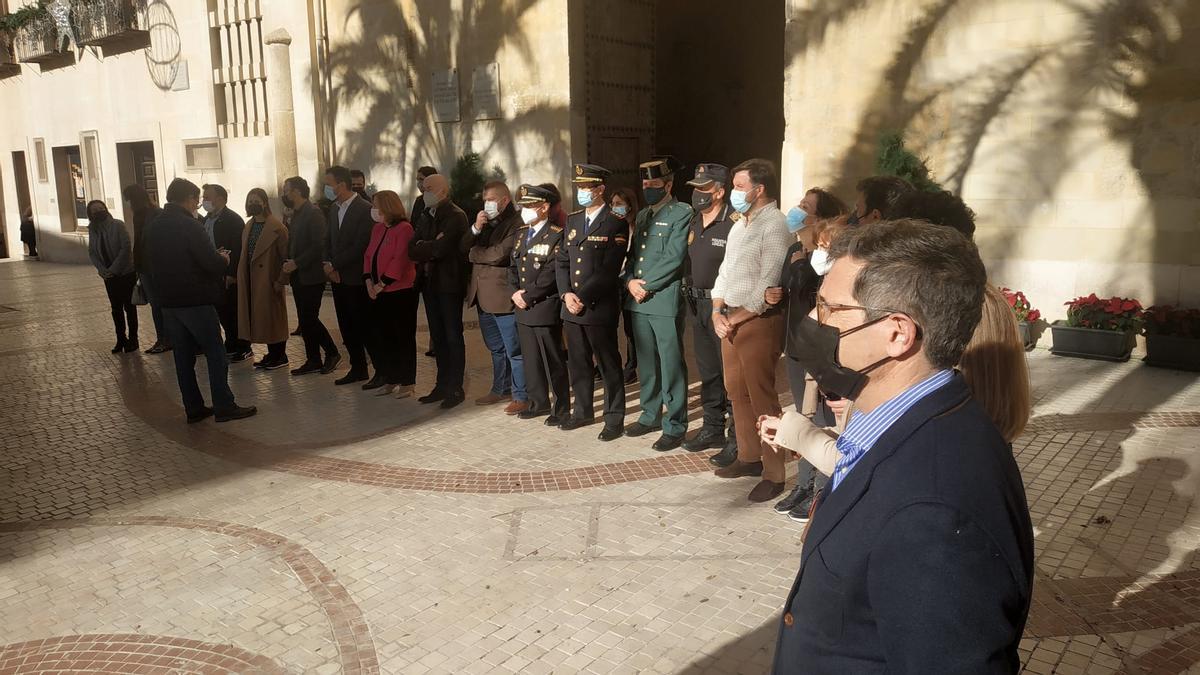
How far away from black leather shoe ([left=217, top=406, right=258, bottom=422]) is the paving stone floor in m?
0.11

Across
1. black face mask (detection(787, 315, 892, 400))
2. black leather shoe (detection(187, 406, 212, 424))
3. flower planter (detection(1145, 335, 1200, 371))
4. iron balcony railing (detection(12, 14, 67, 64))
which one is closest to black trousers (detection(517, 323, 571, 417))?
black leather shoe (detection(187, 406, 212, 424))

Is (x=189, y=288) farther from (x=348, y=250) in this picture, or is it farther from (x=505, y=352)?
(x=505, y=352)

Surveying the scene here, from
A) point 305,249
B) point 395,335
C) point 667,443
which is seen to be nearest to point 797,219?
point 667,443

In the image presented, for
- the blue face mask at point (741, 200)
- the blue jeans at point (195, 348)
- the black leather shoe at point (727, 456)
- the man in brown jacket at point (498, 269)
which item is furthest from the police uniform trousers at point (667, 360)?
the blue jeans at point (195, 348)

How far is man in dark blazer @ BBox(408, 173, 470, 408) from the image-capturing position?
7.35 metres

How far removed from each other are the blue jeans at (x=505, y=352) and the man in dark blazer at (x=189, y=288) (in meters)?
2.15

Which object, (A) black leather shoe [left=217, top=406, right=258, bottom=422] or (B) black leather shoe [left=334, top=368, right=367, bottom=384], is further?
(B) black leather shoe [left=334, top=368, right=367, bottom=384]

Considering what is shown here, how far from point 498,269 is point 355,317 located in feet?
6.34

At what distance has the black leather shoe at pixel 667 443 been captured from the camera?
242 inches

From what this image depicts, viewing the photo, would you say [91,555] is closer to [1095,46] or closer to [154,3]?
[1095,46]

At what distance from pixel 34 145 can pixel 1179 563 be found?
28587 mm

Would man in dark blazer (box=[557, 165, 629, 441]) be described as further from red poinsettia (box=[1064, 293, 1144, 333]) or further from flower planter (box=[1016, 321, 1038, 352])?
red poinsettia (box=[1064, 293, 1144, 333])

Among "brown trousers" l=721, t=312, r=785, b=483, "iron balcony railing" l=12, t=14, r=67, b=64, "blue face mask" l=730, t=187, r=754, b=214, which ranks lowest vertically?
"brown trousers" l=721, t=312, r=785, b=483

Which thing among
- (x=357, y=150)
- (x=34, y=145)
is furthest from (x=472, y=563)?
(x=34, y=145)
